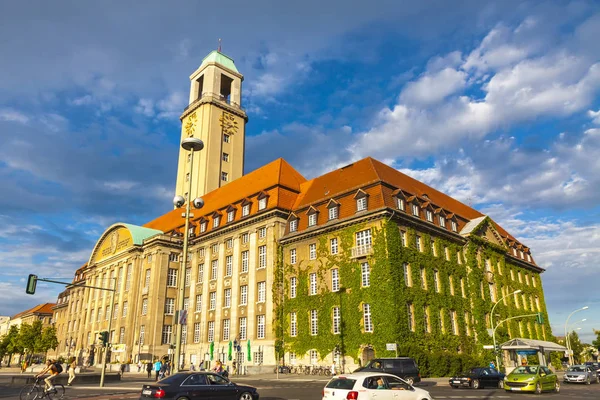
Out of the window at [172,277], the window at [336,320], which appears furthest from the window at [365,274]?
the window at [172,277]

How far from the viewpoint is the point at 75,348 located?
70750 millimetres

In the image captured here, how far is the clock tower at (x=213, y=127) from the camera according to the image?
74125mm

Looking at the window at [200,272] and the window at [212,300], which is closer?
the window at [212,300]

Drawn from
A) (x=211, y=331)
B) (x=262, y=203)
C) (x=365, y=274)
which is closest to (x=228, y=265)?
(x=211, y=331)

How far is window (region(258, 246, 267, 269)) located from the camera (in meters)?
48.9

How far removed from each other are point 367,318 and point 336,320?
3.32m

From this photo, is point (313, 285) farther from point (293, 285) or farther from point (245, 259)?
point (245, 259)

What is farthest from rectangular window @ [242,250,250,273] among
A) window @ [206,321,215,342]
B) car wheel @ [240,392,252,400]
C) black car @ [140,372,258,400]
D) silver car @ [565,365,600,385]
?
black car @ [140,372,258,400]

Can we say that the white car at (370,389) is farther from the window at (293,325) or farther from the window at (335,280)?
the window at (293,325)

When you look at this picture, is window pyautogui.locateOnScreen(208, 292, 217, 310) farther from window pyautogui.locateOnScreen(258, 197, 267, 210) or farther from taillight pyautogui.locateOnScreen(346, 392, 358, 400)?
taillight pyautogui.locateOnScreen(346, 392, 358, 400)

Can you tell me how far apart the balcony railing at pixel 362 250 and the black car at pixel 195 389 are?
25.0 m

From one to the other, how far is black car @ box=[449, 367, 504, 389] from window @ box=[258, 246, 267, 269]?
24083 millimetres

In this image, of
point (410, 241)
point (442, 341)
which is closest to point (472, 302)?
point (442, 341)

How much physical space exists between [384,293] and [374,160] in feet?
50.6
